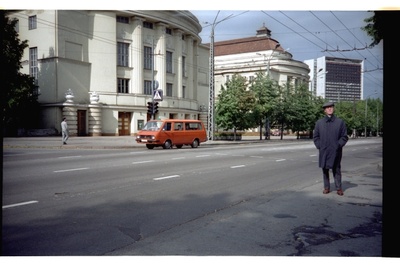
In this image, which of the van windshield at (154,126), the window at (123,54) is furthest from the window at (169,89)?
the van windshield at (154,126)

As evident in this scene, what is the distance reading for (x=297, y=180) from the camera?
31.6 ft

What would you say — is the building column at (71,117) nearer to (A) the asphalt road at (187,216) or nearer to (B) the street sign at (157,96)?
(B) the street sign at (157,96)

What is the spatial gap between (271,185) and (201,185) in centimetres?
171

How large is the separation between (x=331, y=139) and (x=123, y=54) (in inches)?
1492

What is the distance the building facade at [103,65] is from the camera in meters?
36.0

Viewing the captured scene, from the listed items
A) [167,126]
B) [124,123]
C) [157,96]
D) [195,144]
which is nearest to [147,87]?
[124,123]

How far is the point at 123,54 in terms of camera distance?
41969mm

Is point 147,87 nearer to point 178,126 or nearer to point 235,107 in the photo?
point 235,107

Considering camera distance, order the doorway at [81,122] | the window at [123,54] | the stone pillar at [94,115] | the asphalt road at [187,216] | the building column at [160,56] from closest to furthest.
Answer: the asphalt road at [187,216], the doorway at [81,122], the stone pillar at [94,115], the window at [123,54], the building column at [160,56]

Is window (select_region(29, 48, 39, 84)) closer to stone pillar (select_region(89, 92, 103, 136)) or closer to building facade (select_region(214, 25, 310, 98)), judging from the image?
stone pillar (select_region(89, 92, 103, 136))

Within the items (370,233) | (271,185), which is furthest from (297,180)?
(370,233)

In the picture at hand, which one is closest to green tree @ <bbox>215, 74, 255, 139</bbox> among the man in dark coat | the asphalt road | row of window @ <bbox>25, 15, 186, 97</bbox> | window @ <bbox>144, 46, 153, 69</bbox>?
row of window @ <bbox>25, 15, 186, 97</bbox>

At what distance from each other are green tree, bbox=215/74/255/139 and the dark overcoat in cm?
2801

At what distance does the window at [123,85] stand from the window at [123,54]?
1.85 meters
